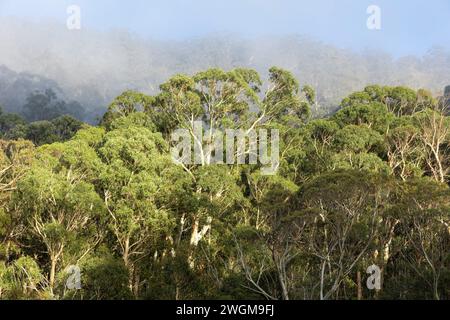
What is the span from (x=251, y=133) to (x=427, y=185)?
702 inches

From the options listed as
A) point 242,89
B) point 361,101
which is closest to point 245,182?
point 242,89

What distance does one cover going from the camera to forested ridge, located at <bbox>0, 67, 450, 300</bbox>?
56.8 ft

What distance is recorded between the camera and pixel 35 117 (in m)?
112

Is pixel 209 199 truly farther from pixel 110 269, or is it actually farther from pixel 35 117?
pixel 35 117
